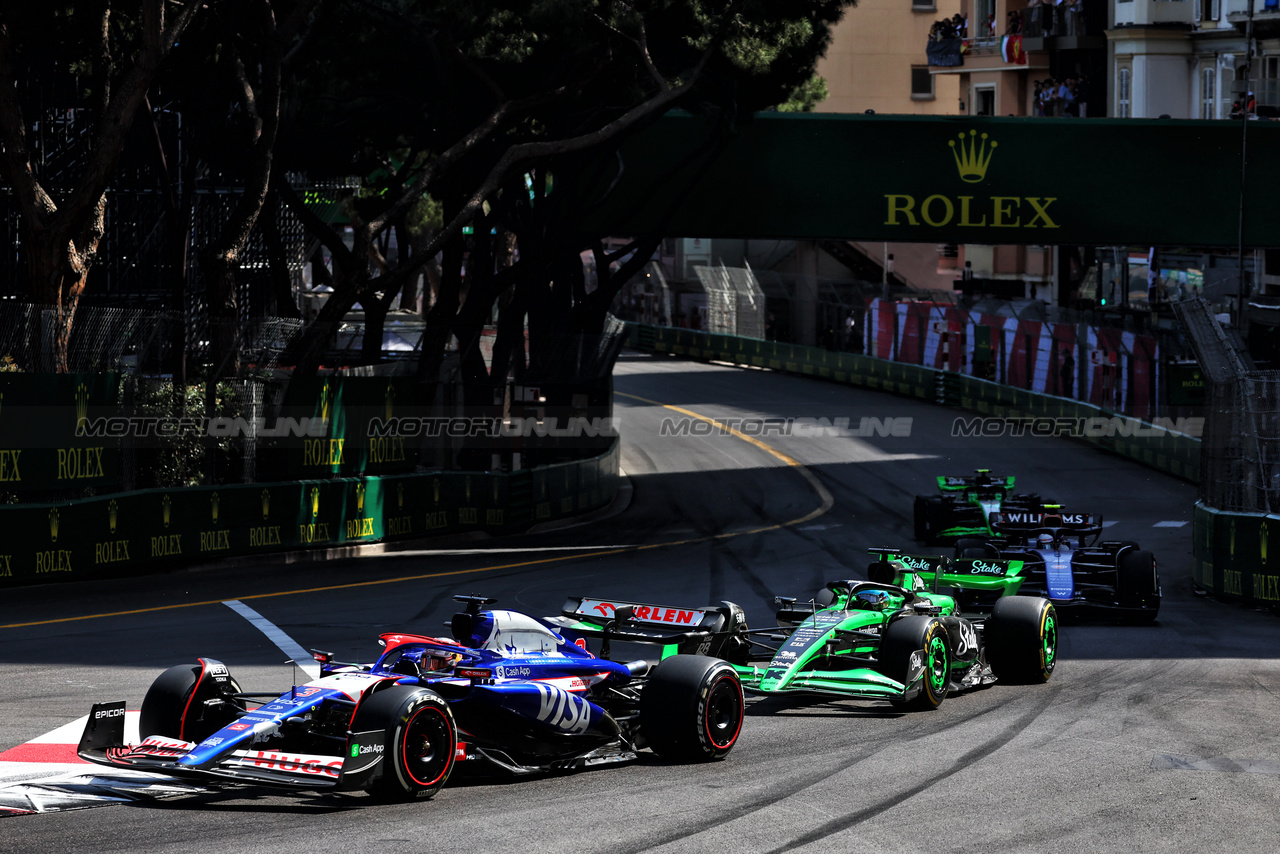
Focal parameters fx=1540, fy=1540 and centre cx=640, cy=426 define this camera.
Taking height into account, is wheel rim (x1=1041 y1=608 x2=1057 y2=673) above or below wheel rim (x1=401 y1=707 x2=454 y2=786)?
below

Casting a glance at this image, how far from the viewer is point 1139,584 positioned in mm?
17188

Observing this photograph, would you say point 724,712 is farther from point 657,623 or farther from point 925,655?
point 925,655

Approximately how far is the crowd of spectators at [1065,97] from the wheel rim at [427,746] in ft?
138

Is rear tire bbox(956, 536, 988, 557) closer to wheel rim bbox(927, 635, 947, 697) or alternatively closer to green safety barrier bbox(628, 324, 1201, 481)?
wheel rim bbox(927, 635, 947, 697)

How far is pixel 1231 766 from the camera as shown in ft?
34.9

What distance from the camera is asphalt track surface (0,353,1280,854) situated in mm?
8633

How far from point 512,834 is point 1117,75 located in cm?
4211

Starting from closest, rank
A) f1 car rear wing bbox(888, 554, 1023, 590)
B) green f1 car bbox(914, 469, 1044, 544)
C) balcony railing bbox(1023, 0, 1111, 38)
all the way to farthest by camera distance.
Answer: f1 car rear wing bbox(888, 554, 1023, 590), green f1 car bbox(914, 469, 1044, 544), balcony railing bbox(1023, 0, 1111, 38)

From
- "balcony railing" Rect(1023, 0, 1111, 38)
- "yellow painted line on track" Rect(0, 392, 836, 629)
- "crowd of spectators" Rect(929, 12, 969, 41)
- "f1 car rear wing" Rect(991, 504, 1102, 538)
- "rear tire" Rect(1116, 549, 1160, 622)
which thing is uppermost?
"crowd of spectators" Rect(929, 12, 969, 41)

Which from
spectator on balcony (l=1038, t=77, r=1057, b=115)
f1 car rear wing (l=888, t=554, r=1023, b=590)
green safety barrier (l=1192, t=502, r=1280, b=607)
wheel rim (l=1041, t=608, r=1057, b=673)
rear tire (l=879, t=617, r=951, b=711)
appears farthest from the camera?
spectator on balcony (l=1038, t=77, r=1057, b=115)

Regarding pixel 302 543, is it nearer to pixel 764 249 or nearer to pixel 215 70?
pixel 215 70

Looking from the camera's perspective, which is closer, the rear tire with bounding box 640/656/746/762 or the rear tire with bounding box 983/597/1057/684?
the rear tire with bounding box 640/656/746/762

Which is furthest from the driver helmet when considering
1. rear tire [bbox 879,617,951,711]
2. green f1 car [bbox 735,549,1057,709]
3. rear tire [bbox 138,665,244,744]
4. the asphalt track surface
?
rear tire [bbox 138,665,244,744]

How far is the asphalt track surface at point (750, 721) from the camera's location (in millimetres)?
8633
